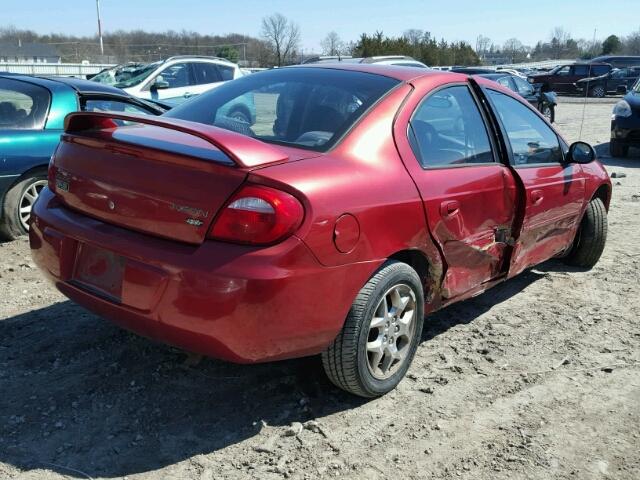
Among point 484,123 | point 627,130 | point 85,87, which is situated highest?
point 85,87

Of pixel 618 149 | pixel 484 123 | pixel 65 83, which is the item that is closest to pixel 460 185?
pixel 484 123

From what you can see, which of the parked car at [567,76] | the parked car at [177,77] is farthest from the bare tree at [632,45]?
the parked car at [177,77]

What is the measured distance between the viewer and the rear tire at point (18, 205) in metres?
5.42

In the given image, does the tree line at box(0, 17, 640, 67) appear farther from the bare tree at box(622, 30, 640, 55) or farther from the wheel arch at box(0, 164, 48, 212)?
the wheel arch at box(0, 164, 48, 212)

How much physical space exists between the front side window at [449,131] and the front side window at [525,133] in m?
0.26

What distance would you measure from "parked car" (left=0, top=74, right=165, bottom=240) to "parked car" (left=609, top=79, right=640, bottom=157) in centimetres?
955

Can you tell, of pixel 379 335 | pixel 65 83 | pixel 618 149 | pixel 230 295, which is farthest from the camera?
pixel 618 149

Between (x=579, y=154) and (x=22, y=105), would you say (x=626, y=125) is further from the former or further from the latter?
(x=22, y=105)

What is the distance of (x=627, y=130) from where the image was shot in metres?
11.8

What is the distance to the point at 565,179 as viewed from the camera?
455 centimetres

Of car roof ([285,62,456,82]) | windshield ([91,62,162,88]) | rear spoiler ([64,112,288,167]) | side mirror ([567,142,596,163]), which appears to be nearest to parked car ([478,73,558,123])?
windshield ([91,62,162,88])

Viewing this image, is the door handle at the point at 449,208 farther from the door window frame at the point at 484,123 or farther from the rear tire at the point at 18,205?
the rear tire at the point at 18,205

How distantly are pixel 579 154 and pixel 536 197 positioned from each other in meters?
0.76

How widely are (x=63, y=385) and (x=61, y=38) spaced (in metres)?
75.9
